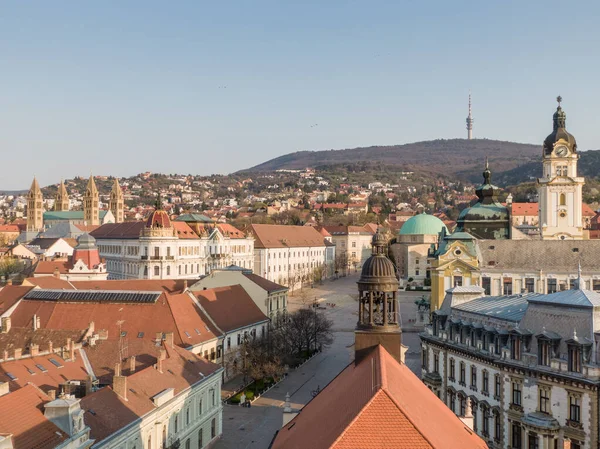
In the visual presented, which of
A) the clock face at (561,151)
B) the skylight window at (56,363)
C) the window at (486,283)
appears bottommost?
the skylight window at (56,363)

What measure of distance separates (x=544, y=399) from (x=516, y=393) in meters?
1.99

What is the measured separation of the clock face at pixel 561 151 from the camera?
7771 centimetres

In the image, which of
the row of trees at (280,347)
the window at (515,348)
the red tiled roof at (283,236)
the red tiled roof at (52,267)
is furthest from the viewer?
the red tiled roof at (283,236)

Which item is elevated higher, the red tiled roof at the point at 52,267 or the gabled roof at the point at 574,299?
the gabled roof at the point at 574,299

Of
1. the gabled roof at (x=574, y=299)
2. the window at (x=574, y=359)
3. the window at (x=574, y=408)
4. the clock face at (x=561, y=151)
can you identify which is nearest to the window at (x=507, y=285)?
the clock face at (x=561, y=151)

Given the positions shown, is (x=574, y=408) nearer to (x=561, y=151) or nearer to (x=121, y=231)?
(x=561, y=151)

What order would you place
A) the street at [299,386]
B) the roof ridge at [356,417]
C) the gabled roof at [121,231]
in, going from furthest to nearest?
the gabled roof at [121,231] → the street at [299,386] → the roof ridge at [356,417]

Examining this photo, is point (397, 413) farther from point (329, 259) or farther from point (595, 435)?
point (329, 259)

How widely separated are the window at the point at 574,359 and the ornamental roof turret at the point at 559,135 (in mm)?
49691

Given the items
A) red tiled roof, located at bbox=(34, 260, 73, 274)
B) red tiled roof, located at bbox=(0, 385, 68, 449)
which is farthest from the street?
red tiled roof, located at bbox=(34, 260, 73, 274)

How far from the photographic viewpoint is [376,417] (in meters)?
17.8

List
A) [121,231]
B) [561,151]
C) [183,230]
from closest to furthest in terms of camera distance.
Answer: [561,151], [183,230], [121,231]

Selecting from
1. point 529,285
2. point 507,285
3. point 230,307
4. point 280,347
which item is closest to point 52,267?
point 230,307

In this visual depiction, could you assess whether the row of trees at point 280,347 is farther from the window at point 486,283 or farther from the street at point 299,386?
the window at point 486,283
